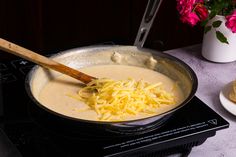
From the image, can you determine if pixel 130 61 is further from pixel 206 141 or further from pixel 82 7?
pixel 82 7

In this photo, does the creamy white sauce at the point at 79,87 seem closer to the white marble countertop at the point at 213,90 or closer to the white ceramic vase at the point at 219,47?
the white marble countertop at the point at 213,90

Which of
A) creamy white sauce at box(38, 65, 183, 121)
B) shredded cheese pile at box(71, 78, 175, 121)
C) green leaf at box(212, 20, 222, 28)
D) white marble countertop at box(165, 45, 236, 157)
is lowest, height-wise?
white marble countertop at box(165, 45, 236, 157)

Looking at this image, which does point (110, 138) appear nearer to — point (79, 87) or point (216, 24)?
point (79, 87)

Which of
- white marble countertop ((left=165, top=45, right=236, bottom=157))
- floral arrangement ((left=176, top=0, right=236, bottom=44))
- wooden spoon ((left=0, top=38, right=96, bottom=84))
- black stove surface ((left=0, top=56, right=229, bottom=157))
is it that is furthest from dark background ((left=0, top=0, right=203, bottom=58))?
black stove surface ((left=0, top=56, right=229, bottom=157))

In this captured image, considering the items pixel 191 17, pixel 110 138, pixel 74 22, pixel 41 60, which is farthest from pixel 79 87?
pixel 74 22

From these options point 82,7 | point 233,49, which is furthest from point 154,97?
point 82,7

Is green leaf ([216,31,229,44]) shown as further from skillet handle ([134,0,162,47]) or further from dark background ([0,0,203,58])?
dark background ([0,0,203,58])

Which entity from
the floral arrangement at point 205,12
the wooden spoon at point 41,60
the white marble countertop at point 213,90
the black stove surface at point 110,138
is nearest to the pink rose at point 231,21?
the floral arrangement at point 205,12
